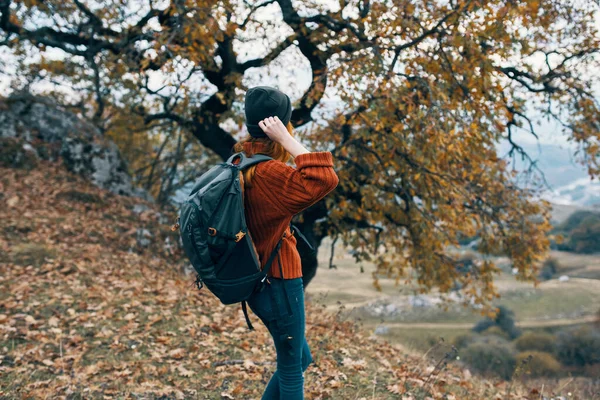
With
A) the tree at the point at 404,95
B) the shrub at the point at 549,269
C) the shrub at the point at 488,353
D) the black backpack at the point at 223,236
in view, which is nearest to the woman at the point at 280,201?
the black backpack at the point at 223,236

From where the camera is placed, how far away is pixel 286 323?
2.51 metres

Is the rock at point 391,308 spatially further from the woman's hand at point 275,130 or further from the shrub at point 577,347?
the woman's hand at point 275,130

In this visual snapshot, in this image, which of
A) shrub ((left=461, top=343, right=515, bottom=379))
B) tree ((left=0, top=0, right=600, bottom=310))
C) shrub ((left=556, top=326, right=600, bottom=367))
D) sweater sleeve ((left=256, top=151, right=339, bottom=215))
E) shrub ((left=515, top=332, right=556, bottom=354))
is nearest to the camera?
sweater sleeve ((left=256, top=151, right=339, bottom=215))

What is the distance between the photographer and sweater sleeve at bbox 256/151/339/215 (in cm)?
222

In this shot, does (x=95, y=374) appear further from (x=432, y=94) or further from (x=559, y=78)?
(x=559, y=78)

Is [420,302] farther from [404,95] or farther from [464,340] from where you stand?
[404,95]

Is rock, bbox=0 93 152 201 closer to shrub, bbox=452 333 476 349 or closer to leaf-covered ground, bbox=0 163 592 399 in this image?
leaf-covered ground, bbox=0 163 592 399

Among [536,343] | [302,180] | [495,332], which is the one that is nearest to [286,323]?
[302,180]

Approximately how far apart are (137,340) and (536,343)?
129ft

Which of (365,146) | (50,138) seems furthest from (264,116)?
(50,138)

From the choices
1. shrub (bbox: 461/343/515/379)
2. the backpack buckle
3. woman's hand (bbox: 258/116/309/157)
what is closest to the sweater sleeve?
woman's hand (bbox: 258/116/309/157)

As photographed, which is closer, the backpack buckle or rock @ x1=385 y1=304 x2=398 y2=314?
the backpack buckle

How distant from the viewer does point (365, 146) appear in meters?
8.54

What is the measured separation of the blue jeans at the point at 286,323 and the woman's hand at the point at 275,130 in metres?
0.77
